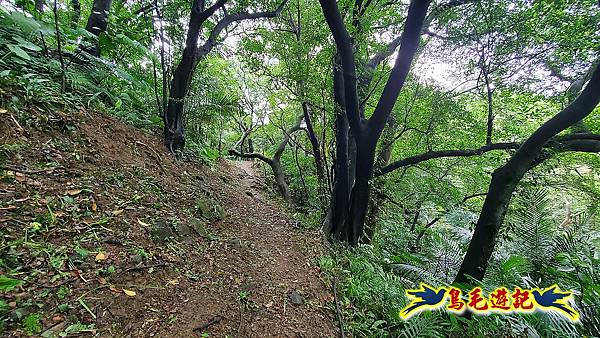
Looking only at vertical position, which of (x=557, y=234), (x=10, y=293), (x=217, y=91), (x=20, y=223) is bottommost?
(x=10, y=293)

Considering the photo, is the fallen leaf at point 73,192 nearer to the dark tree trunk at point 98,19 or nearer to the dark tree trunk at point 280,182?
the dark tree trunk at point 98,19

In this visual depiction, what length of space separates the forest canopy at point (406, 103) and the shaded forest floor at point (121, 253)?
392mm

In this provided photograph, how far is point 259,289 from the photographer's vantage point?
2814 millimetres

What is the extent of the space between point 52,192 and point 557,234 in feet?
23.2

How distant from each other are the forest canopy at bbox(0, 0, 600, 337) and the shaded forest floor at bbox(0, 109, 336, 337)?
0.39 metres

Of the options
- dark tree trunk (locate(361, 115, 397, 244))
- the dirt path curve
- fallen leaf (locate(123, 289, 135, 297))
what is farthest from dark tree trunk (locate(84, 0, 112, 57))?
dark tree trunk (locate(361, 115, 397, 244))

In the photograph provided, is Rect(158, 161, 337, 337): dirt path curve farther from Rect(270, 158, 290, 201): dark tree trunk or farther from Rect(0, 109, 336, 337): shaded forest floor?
Rect(270, 158, 290, 201): dark tree trunk

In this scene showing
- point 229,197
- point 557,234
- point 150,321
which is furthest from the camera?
point 229,197

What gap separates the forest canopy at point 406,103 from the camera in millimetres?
2934

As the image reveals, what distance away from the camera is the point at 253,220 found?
482 cm

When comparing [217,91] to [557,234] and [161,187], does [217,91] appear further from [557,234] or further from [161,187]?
[557,234]

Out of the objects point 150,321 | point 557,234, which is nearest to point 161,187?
point 150,321

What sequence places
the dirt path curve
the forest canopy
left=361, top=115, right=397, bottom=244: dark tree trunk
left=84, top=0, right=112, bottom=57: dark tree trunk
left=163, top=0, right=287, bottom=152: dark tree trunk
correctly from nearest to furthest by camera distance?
the dirt path curve < the forest canopy < left=84, top=0, right=112, bottom=57: dark tree trunk < left=163, top=0, right=287, bottom=152: dark tree trunk < left=361, top=115, right=397, bottom=244: dark tree trunk

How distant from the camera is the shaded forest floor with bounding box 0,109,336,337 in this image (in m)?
1.69
